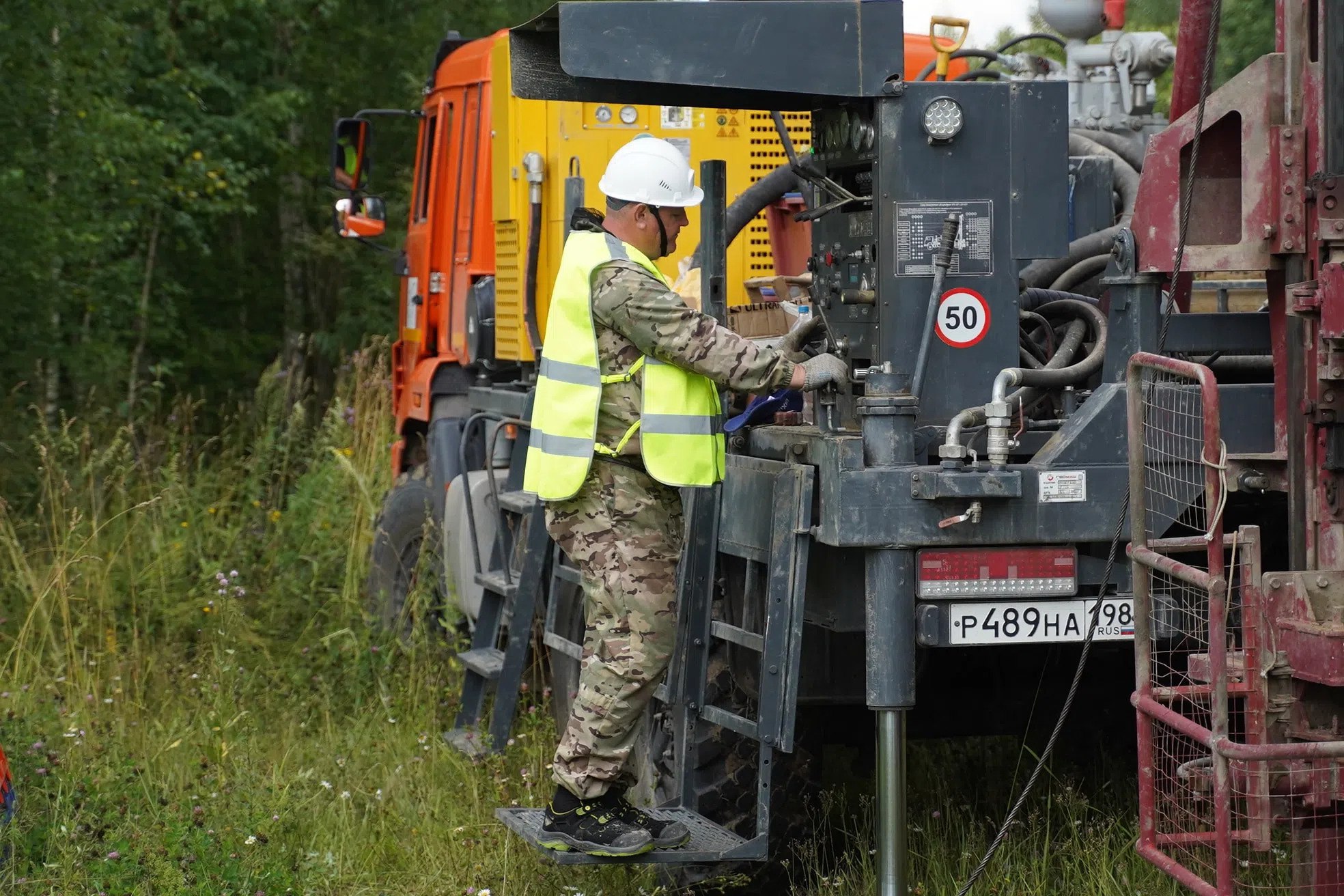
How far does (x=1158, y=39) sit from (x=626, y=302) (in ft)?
10.7

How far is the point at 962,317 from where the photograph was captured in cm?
442

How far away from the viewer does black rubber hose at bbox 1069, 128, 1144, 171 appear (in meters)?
6.26

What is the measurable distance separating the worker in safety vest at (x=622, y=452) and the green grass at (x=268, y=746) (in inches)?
16.6

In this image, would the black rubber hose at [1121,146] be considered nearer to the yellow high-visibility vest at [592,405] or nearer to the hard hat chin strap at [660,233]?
the hard hat chin strap at [660,233]

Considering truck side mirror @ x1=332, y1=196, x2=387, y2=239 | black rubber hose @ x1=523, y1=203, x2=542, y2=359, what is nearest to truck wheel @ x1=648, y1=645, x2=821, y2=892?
black rubber hose @ x1=523, y1=203, x2=542, y2=359

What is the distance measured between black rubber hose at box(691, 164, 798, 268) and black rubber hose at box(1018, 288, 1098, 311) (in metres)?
0.93

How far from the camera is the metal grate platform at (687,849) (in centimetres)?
443

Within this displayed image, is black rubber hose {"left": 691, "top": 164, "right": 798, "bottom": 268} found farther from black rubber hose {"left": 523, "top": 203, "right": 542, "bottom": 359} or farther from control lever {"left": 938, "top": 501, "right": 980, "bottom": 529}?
control lever {"left": 938, "top": 501, "right": 980, "bottom": 529}

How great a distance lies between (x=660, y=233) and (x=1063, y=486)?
1.26 metres

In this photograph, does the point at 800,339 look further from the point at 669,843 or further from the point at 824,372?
the point at 669,843

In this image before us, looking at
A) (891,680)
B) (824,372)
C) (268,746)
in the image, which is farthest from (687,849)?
(268,746)

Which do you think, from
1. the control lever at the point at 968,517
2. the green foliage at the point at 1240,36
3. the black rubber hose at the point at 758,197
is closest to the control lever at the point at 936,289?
the control lever at the point at 968,517

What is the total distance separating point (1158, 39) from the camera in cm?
677

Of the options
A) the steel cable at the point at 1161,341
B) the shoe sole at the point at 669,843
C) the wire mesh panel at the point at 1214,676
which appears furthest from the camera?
the shoe sole at the point at 669,843
